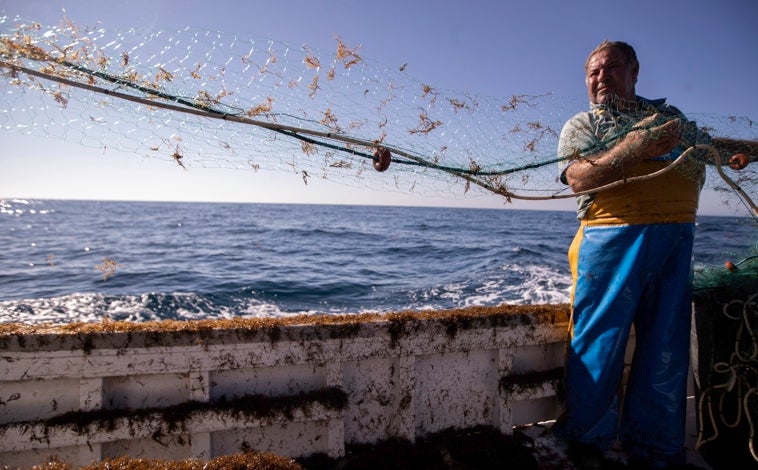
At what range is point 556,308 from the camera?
274 centimetres

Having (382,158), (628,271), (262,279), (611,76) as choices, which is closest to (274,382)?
(382,158)

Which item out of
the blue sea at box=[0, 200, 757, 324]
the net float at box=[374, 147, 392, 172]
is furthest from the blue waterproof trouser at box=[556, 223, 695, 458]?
the blue sea at box=[0, 200, 757, 324]

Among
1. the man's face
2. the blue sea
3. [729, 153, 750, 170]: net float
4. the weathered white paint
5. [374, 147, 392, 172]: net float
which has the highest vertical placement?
the man's face

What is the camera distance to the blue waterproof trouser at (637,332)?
7.38 feet

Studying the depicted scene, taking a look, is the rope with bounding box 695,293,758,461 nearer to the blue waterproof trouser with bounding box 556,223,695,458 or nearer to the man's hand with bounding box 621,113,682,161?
the blue waterproof trouser with bounding box 556,223,695,458

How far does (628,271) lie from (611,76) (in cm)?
106

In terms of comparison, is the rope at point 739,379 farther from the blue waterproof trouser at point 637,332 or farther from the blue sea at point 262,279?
the blue sea at point 262,279

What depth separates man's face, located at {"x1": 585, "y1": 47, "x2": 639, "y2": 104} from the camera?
2.26 m

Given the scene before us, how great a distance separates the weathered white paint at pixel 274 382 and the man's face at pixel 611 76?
135 centimetres

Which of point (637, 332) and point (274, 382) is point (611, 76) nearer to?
point (637, 332)

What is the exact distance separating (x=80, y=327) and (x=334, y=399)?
4.36 ft

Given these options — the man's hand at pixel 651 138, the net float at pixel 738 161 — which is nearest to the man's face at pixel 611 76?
the man's hand at pixel 651 138

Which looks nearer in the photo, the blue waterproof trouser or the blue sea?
Result: the blue waterproof trouser

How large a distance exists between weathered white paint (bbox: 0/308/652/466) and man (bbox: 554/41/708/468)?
360 millimetres
